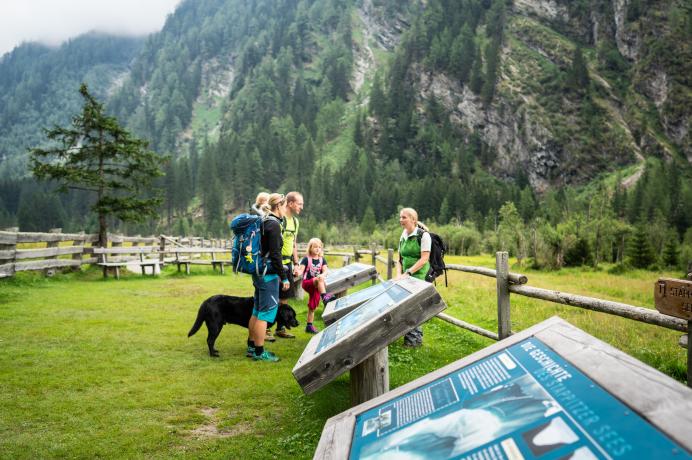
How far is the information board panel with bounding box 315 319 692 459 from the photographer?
158 cm

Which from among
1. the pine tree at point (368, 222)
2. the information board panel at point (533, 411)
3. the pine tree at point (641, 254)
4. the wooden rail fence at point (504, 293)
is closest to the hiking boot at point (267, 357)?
the wooden rail fence at point (504, 293)

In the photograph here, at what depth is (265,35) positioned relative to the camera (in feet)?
632

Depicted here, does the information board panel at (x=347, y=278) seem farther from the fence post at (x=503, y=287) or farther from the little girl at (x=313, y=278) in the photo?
the fence post at (x=503, y=287)

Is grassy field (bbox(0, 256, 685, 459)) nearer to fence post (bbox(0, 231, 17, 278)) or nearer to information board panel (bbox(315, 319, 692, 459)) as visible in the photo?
information board panel (bbox(315, 319, 692, 459))

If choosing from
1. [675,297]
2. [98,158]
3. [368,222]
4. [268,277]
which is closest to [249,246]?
[268,277]

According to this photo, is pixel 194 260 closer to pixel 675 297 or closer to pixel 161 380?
pixel 161 380

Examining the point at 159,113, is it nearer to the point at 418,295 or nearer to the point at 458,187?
the point at 458,187

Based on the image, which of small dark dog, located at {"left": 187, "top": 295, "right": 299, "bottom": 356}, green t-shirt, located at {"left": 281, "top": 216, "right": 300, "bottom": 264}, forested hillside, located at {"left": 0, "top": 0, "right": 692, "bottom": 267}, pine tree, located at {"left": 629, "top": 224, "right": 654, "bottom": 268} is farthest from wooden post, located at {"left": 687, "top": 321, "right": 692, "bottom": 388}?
forested hillside, located at {"left": 0, "top": 0, "right": 692, "bottom": 267}

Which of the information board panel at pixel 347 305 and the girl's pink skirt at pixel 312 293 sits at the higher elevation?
the information board panel at pixel 347 305

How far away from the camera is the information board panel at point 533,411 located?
1.58m

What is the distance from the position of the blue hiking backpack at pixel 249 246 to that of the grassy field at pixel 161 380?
142 centimetres

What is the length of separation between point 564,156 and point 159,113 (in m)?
150

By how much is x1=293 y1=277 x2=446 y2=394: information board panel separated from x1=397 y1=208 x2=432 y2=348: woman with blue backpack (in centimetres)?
278

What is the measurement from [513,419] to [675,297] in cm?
161
